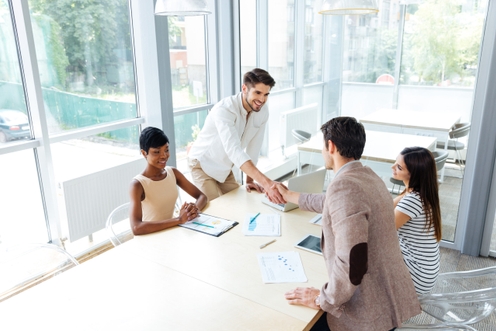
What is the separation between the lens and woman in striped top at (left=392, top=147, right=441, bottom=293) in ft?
6.40

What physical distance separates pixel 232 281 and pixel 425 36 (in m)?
2.81

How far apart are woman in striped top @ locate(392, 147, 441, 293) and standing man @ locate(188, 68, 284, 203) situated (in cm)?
77

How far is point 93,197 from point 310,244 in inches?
82.4

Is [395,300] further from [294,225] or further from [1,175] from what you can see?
[1,175]

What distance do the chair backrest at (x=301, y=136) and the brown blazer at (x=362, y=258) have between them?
2781 millimetres

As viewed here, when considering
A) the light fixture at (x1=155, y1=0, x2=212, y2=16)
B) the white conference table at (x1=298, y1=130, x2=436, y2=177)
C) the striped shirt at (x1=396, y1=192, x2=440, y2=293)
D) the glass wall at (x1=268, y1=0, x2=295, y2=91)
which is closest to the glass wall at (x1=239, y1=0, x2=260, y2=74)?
the glass wall at (x1=268, y1=0, x2=295, y2=91)

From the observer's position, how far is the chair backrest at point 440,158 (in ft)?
11.1

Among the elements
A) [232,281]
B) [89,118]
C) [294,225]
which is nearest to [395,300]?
[232,281]

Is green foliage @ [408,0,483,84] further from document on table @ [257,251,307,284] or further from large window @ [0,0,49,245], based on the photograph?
large window @ [0,0,49,245]

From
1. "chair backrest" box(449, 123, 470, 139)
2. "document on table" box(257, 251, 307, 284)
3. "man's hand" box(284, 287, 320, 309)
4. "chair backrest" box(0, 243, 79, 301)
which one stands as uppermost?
"chair backrest" box(449, 123, 470, 139)

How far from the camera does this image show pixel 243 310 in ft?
4.91

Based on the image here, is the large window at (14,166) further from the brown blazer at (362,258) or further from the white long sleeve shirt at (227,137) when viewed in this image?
the brown blazer at (362,258)

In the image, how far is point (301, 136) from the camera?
167 inches

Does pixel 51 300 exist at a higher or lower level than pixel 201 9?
lower
